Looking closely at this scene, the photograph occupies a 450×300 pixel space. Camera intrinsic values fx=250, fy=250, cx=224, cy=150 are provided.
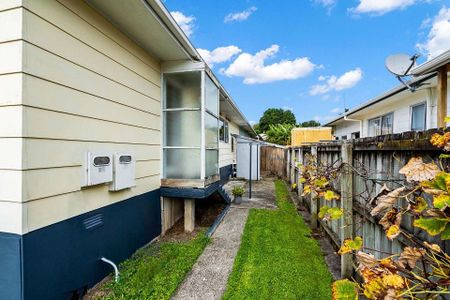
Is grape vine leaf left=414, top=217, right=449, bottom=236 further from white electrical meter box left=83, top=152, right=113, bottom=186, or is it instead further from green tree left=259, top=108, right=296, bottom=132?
green tree left=259, top=108, right=296, bottom=132

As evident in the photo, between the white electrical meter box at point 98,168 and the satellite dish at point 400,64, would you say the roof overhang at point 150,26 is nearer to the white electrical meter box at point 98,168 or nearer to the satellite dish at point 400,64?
the white electrical meter box at point 98,168

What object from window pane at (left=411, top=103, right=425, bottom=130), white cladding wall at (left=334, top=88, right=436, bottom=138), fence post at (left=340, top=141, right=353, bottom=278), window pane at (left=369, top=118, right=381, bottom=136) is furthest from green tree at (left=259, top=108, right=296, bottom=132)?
fence post at (left=340, top=141, right=353, bottom=278)

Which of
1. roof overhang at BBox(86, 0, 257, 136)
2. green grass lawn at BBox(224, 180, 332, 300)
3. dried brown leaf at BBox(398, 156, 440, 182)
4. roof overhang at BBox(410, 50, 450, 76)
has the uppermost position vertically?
roof overhang at BBox(86, 0, 257, 136)

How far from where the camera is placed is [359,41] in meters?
14.3

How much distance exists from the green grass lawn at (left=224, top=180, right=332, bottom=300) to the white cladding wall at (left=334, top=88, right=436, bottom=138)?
4.31 meters

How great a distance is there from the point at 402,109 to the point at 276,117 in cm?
4507

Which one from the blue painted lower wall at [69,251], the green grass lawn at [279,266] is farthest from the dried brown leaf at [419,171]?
the blue painted lower wall at [69,251]

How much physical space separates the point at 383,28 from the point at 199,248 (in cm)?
1403

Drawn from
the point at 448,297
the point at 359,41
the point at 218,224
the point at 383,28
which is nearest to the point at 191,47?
the point at 218,224

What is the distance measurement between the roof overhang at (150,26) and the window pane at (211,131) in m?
1.42

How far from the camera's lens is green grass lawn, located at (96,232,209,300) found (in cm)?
324

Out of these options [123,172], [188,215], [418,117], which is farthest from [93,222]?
[418,117]

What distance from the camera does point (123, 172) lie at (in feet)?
13.3

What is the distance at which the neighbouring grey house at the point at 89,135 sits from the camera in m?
2.46
